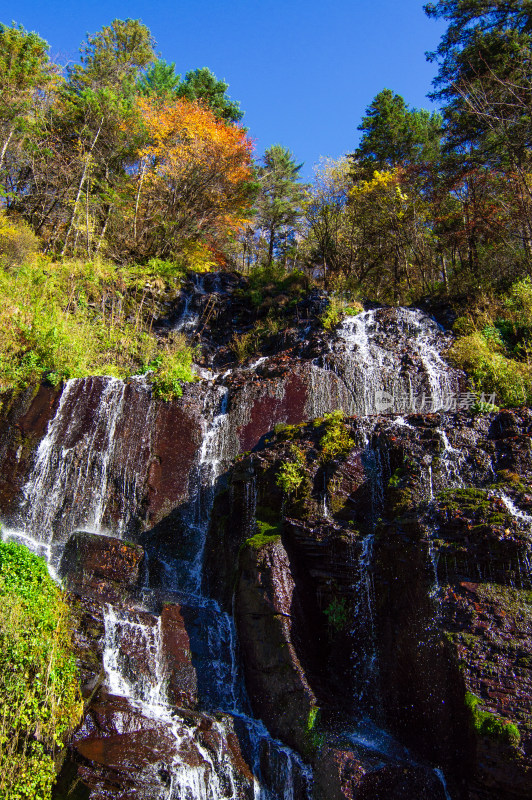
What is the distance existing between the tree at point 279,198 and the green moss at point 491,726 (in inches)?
862

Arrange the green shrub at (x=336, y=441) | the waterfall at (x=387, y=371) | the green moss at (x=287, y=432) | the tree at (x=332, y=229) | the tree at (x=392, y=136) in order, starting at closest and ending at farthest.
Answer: the green shrub at (x=336, y=441) → the green moss at (x=287, y=432) → the waterfall at (x=387, y=371) → the tree at (x=332, y=229) → the tree at (x=392, y=136)

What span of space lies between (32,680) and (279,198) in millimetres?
24660

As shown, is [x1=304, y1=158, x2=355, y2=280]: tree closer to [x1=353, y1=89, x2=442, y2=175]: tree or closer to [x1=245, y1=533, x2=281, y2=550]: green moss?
[x1=353, y1=89, x2=442, y2=175]: tree

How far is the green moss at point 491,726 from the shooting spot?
16.1ft

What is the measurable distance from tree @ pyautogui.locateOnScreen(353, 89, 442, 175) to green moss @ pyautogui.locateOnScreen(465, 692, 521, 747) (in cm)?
2112

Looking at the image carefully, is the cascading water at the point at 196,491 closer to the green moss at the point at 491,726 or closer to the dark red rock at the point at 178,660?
the dark red rock at the point at 178,660

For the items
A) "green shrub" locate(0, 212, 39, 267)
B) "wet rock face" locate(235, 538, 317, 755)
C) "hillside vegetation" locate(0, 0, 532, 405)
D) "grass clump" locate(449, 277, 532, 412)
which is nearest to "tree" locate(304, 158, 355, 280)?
"hillside vegetation" locate(0, 0, 532, 405)

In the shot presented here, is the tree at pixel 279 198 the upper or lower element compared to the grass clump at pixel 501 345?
upper

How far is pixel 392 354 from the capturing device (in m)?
12.8

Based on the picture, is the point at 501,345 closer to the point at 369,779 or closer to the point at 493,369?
the point at 493,369

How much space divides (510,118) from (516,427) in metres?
12.4

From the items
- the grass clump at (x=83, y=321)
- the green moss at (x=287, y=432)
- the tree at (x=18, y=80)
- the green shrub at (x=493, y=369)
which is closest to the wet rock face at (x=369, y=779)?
the green moss at (x=287, y=432)

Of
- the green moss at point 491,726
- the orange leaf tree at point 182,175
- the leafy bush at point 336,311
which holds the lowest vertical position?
the green moss at point 491,726

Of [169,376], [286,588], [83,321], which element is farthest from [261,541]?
[83,321]
